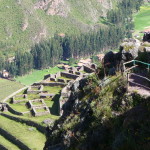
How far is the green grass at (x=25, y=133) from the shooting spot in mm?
41594

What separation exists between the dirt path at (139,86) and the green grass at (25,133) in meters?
26.9

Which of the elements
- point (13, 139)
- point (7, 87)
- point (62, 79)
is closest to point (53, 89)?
point (62, 79)

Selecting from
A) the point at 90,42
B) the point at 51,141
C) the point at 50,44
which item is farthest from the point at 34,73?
the point at 51,141

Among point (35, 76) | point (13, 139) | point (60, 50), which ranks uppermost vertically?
point (60, 50)

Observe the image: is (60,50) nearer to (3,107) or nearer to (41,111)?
(3,107)

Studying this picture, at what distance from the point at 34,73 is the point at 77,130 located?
122 metres

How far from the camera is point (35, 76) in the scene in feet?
432

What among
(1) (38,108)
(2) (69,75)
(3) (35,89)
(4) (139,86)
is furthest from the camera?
(2) (69,75)

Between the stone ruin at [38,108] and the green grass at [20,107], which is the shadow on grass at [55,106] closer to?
the stone ruin at [38,108]

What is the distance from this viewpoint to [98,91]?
53.1ft

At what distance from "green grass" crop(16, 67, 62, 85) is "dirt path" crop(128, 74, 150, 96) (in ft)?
356

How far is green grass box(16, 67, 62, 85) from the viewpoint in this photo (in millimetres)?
125613

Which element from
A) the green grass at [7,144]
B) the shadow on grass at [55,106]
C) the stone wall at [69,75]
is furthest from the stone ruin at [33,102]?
the stone wall at [69,75]

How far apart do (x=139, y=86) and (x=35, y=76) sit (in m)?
119
